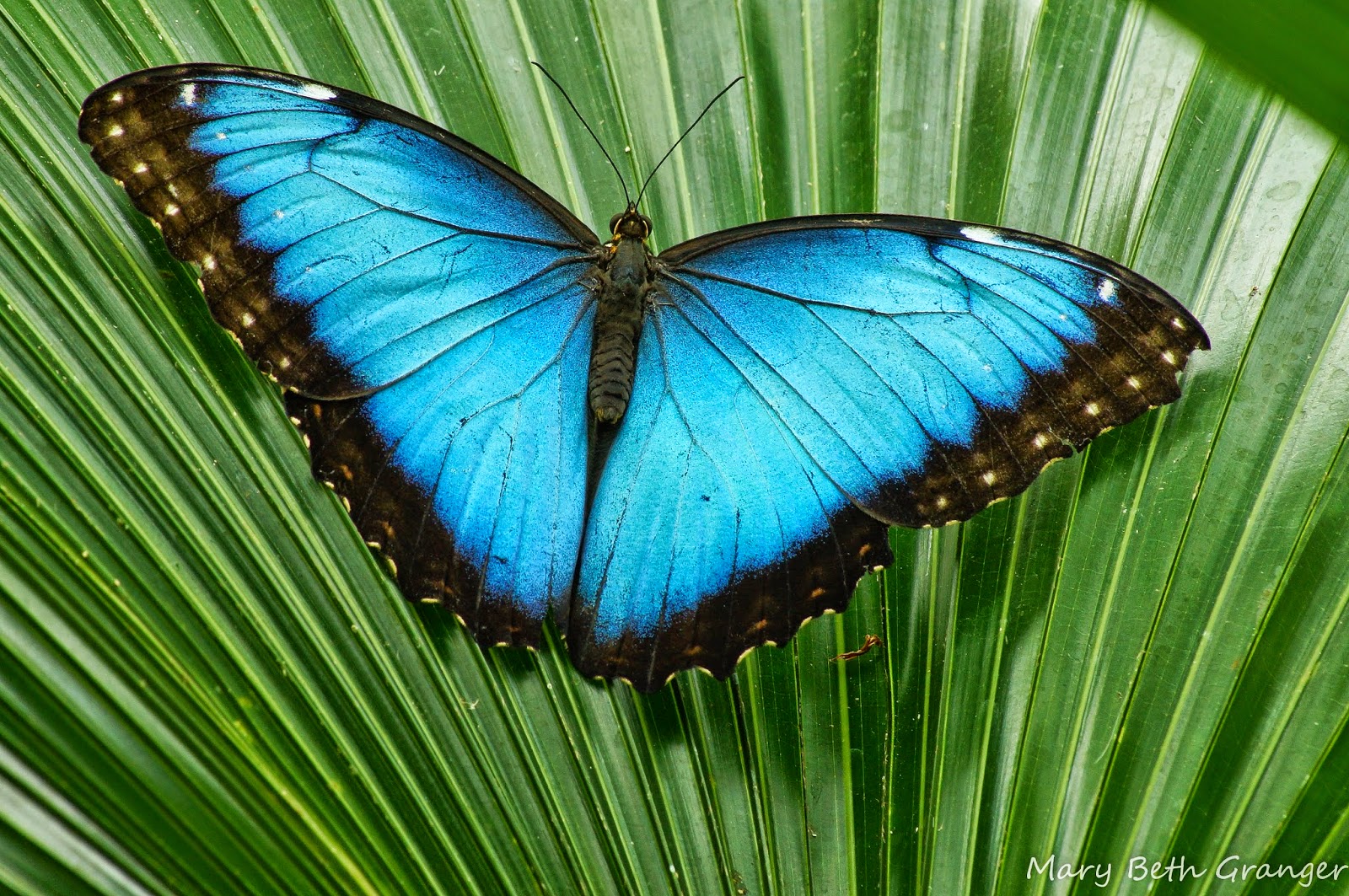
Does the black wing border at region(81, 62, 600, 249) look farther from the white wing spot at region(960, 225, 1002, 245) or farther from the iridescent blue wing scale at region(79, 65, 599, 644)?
the white wing spot at region(960, 225, 1002, 245)

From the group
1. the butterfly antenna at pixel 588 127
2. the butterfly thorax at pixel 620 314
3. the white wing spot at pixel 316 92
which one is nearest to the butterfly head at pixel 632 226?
the butterfly thorax at pixel 620 314

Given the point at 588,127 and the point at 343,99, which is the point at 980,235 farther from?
the point at 343,99

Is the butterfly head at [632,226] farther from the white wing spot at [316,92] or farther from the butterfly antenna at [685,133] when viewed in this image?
the white wing spot at [316,92]

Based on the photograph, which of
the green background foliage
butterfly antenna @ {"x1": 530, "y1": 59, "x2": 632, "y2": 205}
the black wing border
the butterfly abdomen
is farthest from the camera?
butterfly antenna @ {"x1": 530, "y1": 59, "x2": 632, "y2": 205}

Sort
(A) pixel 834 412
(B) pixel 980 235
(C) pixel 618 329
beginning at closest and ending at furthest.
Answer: (B) pixel 980 235, (A) pixel 834 412, (C) pixel 618 329

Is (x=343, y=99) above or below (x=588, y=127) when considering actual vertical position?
below

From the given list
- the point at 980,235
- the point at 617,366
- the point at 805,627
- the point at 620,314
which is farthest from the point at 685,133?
the point at 805,627

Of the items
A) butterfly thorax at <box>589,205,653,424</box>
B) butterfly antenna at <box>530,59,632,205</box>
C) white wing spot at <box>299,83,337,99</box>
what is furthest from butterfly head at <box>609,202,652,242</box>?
white wing spot at <box>299,83,337,99</box>
